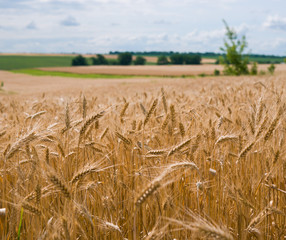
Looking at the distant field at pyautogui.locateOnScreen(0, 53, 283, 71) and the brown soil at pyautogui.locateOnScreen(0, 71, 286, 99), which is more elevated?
the distant field at pyautogui.locateOnScreen(0, 53, 283, 71)

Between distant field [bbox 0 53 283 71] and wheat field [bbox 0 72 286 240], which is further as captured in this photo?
distant field [bbox 0 53 283 71]

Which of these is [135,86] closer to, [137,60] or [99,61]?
[137,60]

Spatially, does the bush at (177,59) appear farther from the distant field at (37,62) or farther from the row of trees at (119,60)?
the row of trees at (119,60)

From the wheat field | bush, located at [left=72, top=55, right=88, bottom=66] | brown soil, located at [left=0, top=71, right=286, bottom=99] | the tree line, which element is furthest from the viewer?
bush, located at [left=72, top=55, right=88, bottom=66]

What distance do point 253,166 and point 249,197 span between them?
0.92 ft

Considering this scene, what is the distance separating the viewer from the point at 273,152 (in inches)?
73.0

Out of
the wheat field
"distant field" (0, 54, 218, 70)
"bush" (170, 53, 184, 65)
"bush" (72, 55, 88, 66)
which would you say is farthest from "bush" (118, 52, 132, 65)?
the wheat field

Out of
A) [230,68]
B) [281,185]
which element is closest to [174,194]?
[281,185]

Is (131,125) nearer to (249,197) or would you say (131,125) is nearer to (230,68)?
(249,197)

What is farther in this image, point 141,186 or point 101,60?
point 101,60

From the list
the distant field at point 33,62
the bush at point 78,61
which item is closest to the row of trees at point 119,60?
the bush at point 78,61

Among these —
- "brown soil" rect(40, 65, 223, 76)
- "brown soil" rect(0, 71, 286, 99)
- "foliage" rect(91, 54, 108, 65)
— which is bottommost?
"brown soil" rect(0, 71, 286, 99)

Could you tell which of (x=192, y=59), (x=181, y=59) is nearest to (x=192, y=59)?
(x=192, y=59)

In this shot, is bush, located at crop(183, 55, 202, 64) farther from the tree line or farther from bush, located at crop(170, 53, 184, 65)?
bush, located at crop(170, 53, 184, 65)
